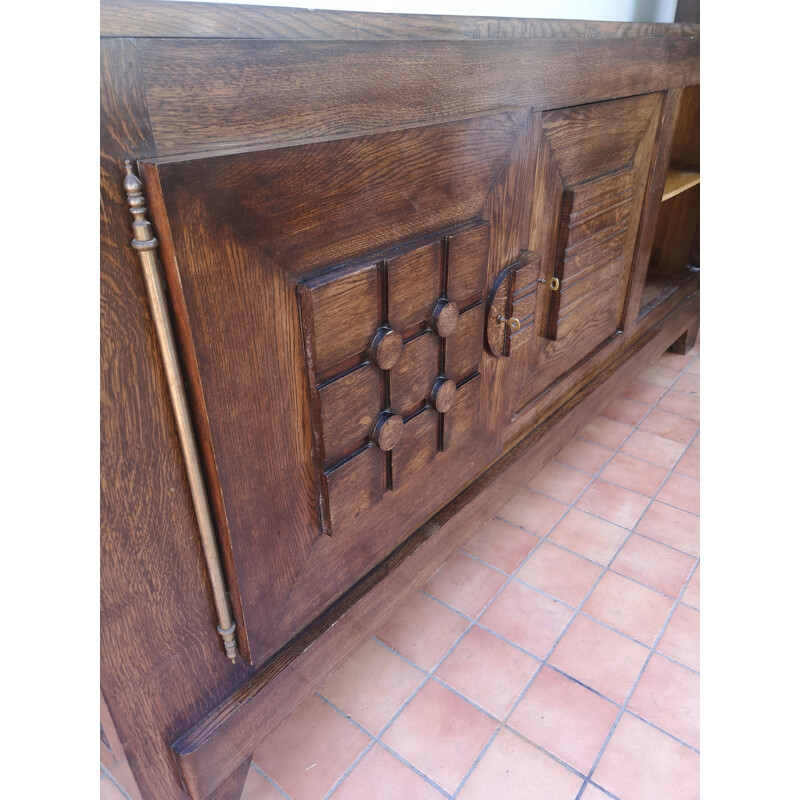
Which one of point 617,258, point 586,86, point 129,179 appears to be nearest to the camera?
point 129,179

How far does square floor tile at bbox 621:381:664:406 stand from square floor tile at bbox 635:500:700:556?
27.3 inches

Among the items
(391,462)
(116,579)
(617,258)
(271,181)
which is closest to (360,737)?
(391,462)

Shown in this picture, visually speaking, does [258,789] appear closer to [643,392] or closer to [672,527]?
[672,527]

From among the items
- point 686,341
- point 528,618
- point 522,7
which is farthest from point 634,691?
point 686,341

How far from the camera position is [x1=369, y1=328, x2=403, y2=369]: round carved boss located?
92 cm

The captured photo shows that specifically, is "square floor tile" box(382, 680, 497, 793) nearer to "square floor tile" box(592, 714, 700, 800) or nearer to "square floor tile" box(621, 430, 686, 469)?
"square floor tile" box(592, 714, 700, 800)

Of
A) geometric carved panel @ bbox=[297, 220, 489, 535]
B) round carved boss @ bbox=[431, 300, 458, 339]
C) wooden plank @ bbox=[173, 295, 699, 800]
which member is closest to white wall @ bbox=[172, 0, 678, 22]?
geometric carved panel @ bbox=[297, 220, 489, 535]

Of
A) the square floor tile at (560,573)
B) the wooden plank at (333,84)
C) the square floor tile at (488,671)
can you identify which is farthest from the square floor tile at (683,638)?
the wooden plank at (333,84)

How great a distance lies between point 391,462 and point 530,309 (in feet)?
1.62

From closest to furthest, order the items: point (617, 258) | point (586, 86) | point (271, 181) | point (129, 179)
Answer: point (129, 179), point (271, 181), point (586, 86), point (617, 258)

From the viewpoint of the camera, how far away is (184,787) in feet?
3.20

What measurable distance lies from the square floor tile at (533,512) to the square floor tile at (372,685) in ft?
1.87

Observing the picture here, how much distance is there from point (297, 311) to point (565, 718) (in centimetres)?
105

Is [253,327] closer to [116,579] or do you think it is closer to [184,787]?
[116,579]
